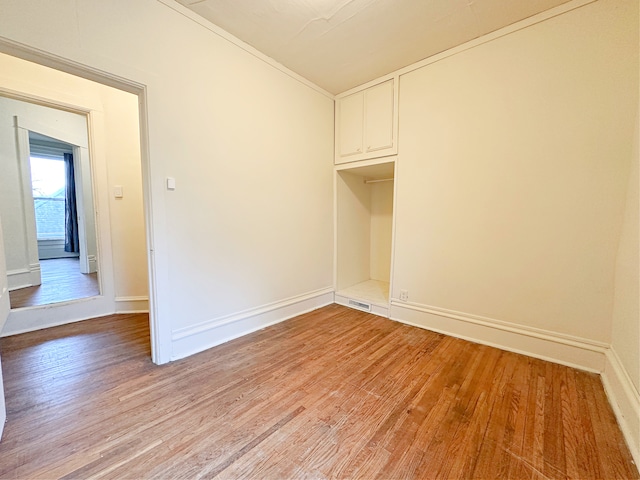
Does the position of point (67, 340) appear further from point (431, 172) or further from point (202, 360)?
point (431, 172)

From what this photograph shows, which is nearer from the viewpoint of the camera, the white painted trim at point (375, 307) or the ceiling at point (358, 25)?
the ceiling at point (358, 25)

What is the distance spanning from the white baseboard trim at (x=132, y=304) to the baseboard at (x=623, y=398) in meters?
4.17

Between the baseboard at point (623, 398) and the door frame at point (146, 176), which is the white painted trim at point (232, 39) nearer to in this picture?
the door frame at point (146, 176)

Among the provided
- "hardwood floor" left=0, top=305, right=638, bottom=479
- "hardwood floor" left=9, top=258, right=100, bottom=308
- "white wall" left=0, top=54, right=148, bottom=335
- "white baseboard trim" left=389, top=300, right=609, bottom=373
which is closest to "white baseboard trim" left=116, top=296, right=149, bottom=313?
"white wall" left=0, top=54, right=148, bottom=335

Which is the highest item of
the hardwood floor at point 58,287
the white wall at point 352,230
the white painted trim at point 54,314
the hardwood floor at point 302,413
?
the white wall at point 352,230

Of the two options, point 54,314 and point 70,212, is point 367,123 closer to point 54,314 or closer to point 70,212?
point 54,314

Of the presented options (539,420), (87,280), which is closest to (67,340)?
(87,280)

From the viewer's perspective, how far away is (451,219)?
245cm

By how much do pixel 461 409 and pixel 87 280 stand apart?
4331mm

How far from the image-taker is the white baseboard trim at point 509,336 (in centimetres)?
187

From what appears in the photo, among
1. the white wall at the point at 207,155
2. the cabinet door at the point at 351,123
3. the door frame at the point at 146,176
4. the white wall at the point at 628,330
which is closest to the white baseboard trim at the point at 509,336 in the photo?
the white wall at the point at 628,330

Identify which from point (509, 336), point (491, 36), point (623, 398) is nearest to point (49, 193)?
point (491, 36)

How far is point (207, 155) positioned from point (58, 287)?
8.84 ft

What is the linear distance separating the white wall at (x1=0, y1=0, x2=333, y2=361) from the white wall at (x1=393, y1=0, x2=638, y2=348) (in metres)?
1.36
